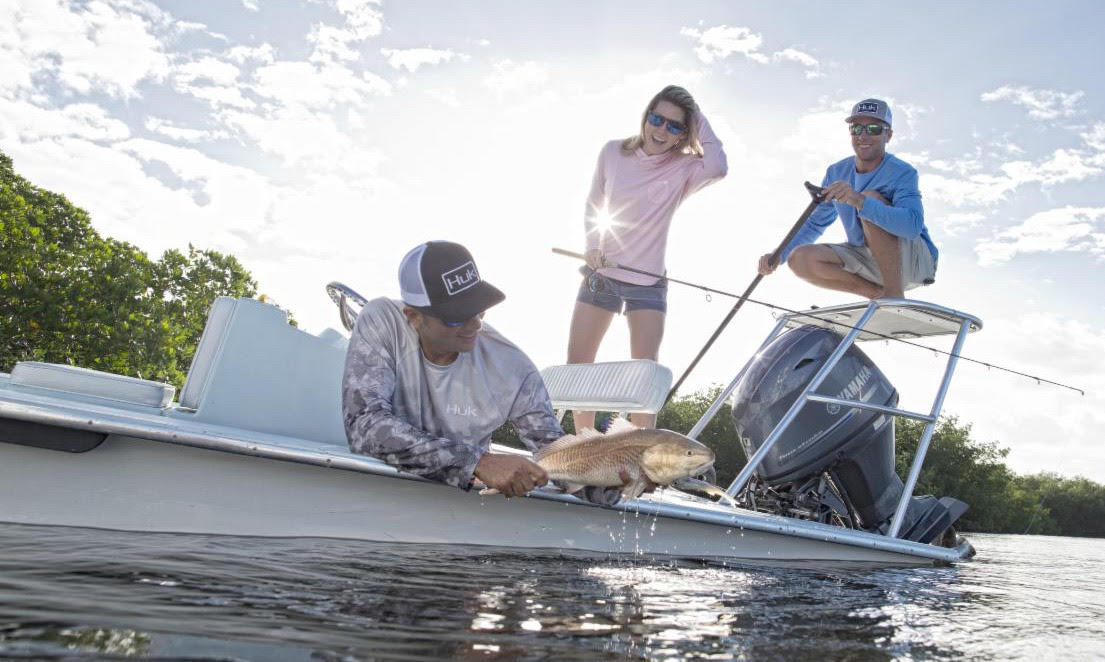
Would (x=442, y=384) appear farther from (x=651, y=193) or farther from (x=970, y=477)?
(x=970, y=477)

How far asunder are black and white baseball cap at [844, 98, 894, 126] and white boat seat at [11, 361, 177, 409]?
5592 mm

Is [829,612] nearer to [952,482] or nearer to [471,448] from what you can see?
[471,448]

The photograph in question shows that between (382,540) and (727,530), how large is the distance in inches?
84.4

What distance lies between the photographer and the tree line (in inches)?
1318

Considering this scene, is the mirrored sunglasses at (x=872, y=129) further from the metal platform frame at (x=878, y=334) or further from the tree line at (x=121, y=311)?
the tree line at (x=121, y=311)

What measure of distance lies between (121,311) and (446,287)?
123ft

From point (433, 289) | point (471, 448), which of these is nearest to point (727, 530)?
point (471, 448)

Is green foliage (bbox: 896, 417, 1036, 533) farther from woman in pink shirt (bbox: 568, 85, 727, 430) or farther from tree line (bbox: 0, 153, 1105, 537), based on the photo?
woman in pink shirt (bbox: 568, 85, 727, 430)

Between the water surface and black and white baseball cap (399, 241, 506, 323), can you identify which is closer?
the water surface

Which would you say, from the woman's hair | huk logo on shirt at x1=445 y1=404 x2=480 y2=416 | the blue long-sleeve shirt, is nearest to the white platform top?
the blue long-sleeve shirt

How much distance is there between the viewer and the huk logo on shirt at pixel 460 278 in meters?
3.65

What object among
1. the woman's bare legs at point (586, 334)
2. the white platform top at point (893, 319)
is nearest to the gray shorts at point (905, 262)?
the white platform top at point (893, 319)

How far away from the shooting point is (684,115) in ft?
20.4

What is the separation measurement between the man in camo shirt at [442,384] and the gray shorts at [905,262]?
12.0 ft
